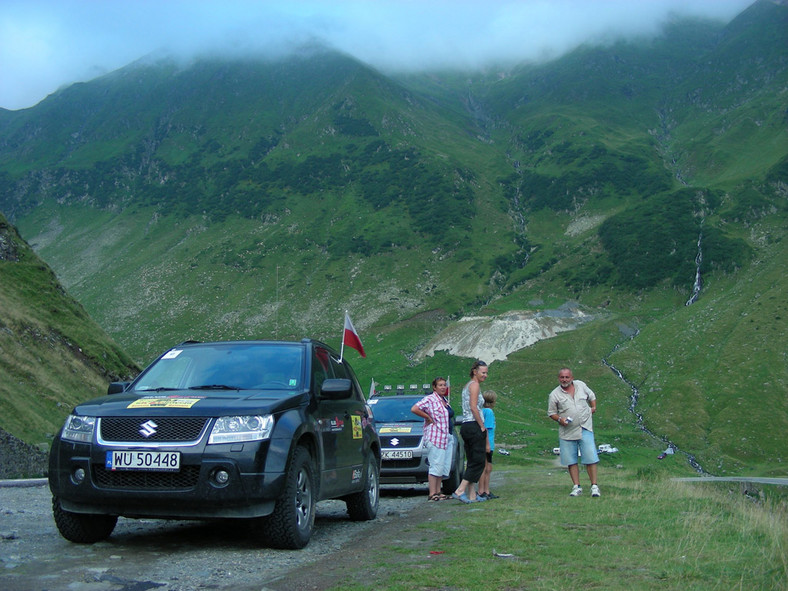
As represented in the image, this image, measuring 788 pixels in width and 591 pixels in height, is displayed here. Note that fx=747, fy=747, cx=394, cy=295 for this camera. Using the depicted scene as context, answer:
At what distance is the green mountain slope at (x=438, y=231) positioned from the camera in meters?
82.8

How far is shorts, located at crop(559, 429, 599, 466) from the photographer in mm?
12078

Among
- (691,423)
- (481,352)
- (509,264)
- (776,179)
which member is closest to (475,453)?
(691,423)

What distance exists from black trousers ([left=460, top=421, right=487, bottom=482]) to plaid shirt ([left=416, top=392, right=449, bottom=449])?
0.47 metres

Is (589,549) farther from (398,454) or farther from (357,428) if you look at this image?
(398,454)

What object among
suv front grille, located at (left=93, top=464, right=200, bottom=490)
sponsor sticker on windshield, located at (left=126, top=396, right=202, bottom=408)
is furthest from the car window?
suv front grille, located at (left=93, top=464, right=200, bottom=490)

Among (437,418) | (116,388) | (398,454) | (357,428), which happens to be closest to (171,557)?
(116,388)

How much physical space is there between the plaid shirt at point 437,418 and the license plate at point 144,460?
600 centimetres

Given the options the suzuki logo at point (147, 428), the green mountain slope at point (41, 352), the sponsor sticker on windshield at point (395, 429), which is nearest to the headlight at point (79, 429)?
the suzuki logo at point (147, 428)

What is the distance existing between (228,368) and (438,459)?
17.1 feet

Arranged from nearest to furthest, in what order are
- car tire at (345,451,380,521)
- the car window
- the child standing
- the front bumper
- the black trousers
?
1. the front bumper
2. the car window
3. car tire at (345,451,380,521)
4. the black trousers
5. the child standing

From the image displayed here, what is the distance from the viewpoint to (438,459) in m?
Result: 12.4

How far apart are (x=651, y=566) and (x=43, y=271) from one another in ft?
138

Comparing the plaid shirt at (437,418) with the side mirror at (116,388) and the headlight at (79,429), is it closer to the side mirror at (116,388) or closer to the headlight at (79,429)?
the side mirror at (116,388)

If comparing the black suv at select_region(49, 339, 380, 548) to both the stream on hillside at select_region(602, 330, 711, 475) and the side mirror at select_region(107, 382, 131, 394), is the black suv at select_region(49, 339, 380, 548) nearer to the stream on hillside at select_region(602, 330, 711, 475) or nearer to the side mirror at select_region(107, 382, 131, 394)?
the side mirror at select_region(107, 382, 131, 394)
